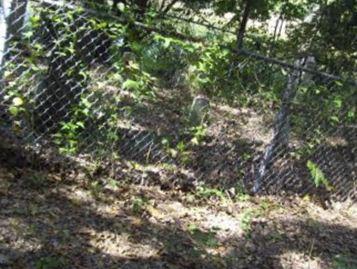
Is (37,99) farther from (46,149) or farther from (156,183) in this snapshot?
(156,183)

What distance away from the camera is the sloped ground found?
3.86 m

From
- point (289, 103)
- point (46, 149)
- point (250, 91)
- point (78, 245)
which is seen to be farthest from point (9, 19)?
point (289, 103)

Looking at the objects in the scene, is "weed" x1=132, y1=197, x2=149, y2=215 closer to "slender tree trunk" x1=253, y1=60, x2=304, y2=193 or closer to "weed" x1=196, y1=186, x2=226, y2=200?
"weed" x1=196, y1=186, x2=226, y2=200

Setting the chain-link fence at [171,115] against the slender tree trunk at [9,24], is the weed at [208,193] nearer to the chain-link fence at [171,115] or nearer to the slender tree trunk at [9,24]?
the chain-link fence at [171,115]

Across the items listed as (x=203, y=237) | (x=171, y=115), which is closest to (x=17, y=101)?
(x=203, y=237)

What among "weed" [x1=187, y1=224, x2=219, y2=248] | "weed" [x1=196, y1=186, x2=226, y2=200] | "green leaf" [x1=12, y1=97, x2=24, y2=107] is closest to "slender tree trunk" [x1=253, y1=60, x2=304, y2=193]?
"weed" [x1=196, y1=186, x2=226, y2=200]

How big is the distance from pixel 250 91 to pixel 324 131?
1.03m

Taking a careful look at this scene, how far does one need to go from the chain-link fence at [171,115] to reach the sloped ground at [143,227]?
26 centimetres

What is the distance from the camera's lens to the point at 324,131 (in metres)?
5.98

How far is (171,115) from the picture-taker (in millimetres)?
7059

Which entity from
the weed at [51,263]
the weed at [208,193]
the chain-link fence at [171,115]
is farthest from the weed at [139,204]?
the weed at [51,263]

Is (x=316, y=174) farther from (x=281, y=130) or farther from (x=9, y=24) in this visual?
(x=9, y=24)

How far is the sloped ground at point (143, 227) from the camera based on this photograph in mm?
3861

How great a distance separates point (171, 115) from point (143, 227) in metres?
2.80
